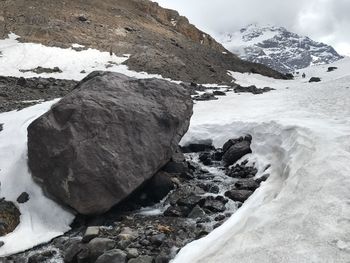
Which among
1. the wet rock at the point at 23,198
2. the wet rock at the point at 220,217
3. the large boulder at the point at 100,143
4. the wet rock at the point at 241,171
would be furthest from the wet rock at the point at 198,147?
the wet rock at the point at 23,198

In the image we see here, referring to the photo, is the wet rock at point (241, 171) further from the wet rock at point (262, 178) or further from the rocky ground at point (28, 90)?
the rocky ground at point (28, 90)

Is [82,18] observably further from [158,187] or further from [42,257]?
[42,257]

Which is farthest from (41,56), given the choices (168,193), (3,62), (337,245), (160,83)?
(337,245)

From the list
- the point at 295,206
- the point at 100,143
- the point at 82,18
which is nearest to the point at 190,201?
the point at 100,143

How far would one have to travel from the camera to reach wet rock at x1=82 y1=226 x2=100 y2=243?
378 inches

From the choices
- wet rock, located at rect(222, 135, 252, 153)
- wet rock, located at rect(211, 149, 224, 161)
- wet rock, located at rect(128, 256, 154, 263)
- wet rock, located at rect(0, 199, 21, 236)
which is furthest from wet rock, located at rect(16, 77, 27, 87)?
wet rock, located at rect(128, 256, 154, 263)

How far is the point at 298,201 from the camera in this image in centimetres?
760

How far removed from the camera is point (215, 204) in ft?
35.7

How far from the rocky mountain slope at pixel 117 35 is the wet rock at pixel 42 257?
26.7m

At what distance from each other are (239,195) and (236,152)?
10.9 ft

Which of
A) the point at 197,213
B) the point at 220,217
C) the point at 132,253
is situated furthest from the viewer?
the point at 197,213

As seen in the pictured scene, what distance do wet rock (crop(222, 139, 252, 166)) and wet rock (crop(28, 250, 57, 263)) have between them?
667 cm

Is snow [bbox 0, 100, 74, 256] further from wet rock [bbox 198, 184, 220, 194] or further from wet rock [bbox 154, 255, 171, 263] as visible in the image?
wet rock [bbox 198, 184, 220, 194]

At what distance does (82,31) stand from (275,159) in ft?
105
